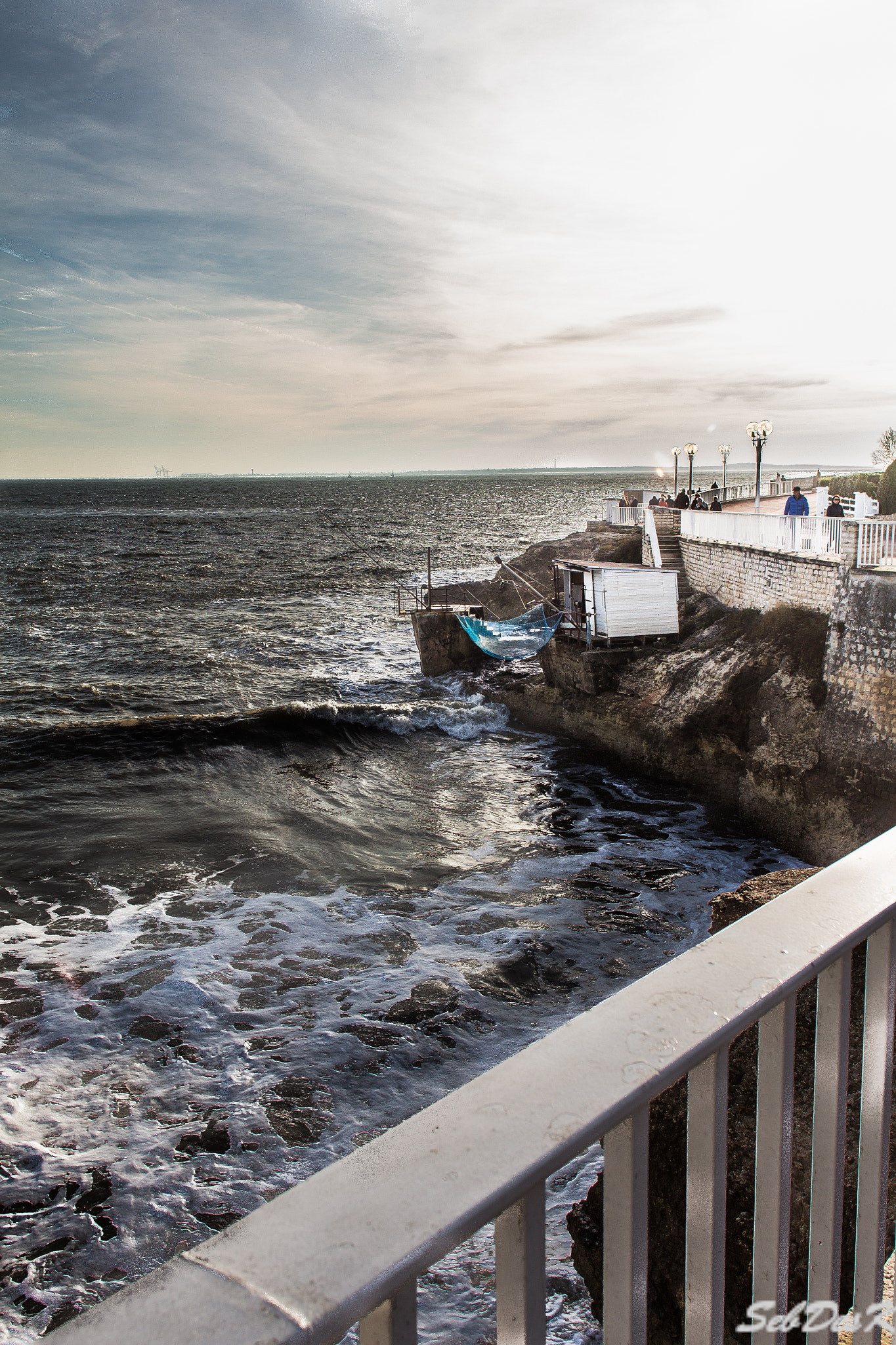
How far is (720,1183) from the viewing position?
1.18 m

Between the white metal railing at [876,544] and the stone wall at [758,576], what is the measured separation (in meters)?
0.80

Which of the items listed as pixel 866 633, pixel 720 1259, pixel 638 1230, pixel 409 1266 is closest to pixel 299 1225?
pixel 409 1266

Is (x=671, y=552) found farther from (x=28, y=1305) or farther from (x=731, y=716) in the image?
(x=28, y=1305)

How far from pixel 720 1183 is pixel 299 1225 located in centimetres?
61

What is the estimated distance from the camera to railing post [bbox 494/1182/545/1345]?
0.94 metres

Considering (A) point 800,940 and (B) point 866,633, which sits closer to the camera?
(A) point 800,940

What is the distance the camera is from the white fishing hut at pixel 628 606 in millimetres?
21375

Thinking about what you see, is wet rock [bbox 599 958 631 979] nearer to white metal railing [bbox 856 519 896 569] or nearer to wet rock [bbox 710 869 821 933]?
wet rock [bbox 710 869 821 933]

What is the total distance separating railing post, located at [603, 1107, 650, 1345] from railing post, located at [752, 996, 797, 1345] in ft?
0.92

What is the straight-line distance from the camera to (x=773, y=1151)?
128cm

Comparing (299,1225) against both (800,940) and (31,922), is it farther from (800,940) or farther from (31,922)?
(31,922)

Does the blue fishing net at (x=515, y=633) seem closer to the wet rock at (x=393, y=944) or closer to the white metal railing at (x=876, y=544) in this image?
the white metal railing at (x=876, y=544)

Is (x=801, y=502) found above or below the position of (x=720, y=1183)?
above

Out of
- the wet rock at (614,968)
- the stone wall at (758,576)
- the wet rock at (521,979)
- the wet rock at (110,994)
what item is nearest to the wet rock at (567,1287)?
the wet rock at (521,979)
